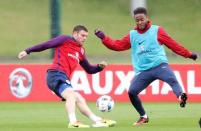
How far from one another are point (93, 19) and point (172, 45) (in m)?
38.8

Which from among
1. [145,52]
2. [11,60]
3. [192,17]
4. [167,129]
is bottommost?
[167,129]

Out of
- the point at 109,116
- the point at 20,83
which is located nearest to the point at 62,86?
the point at 109,116

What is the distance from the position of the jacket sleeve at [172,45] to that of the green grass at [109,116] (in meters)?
1.27

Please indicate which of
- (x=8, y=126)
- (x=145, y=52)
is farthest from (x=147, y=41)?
(x=8, y=126)

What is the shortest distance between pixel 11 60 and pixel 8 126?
28.2m

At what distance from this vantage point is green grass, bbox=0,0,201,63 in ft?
162

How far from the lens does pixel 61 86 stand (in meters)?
13.9

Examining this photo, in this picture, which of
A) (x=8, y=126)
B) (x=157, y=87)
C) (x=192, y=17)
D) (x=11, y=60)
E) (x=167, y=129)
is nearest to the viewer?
(x=167, y=129)

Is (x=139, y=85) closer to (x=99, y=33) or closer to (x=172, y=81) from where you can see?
(x=172, y=81)

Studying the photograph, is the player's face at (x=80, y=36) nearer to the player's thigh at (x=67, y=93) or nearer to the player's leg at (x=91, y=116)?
the player's thigh at (x=67, y=93)

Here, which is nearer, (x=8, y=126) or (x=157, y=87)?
(x=8, y=126)

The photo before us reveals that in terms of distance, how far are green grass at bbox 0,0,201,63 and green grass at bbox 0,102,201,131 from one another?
88.0ft

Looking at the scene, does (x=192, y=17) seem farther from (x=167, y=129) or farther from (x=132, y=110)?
(x=167, y=129)

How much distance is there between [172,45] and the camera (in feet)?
47.4
